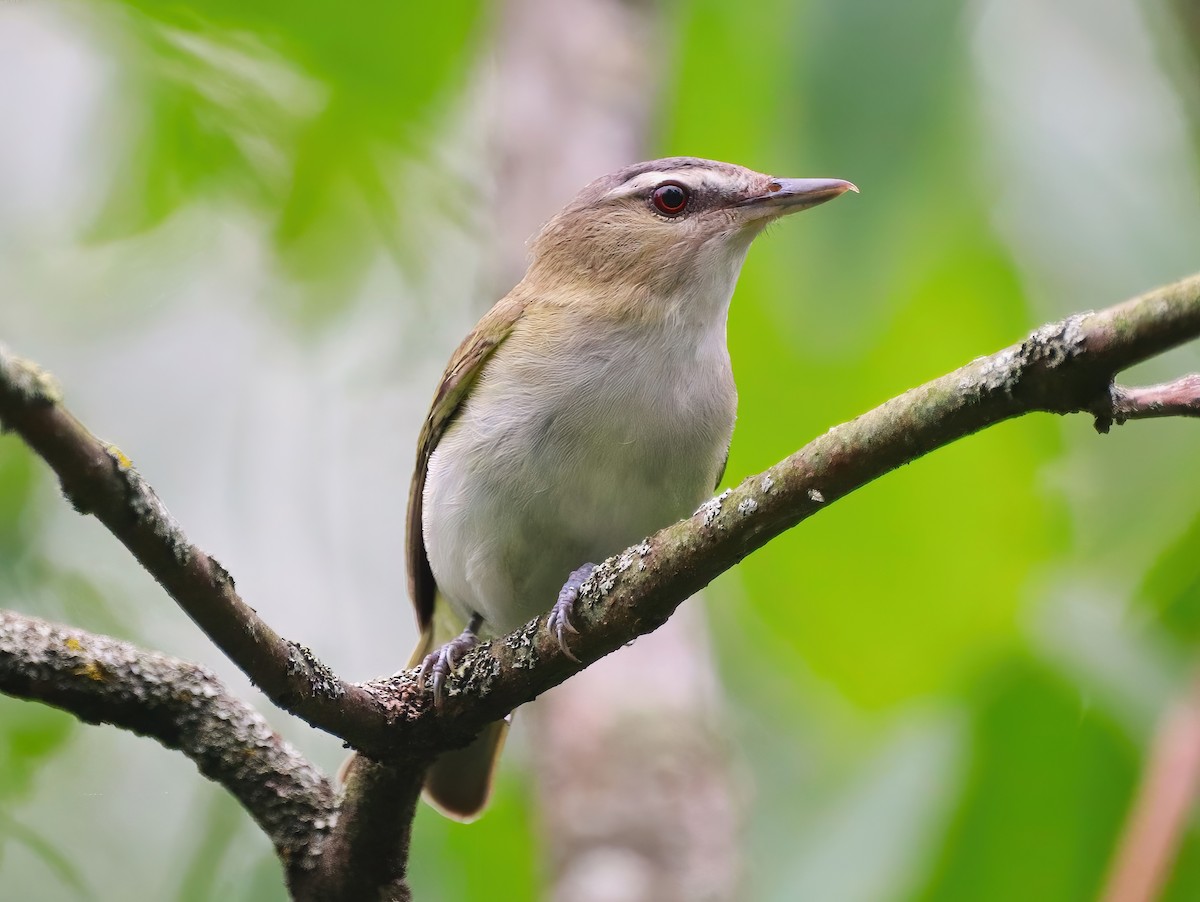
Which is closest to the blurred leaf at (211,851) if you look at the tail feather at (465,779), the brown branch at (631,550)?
the tail feather at (465,779)

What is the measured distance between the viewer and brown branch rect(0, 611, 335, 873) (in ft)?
9.79

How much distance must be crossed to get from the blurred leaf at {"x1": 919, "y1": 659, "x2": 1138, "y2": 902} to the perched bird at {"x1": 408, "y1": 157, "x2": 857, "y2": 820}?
132cm

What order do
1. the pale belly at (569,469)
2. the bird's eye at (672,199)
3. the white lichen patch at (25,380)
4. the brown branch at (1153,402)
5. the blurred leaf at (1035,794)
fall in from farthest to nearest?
the bird's eye at (672,199)
the blurred leaf at (1035,794)
the pale belly at (569,469)
the brown branch at (1153,402)
the white lichen patch at (25,380)

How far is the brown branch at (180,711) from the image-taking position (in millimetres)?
2984

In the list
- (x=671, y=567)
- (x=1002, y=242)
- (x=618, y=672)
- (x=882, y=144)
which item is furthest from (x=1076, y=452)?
(x=671, y=567)

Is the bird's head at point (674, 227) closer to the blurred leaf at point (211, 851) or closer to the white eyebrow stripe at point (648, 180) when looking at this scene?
the white eyebrow stripe at point (648, 180)

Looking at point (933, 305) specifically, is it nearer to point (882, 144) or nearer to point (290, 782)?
point (882, 144)

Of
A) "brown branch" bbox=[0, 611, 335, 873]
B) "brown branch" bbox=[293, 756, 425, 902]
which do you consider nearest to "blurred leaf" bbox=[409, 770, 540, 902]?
"brown branch" bbox=[293, 756, 425, 902]

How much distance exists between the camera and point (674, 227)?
4.96 metres

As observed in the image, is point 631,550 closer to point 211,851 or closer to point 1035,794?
point 1035,794

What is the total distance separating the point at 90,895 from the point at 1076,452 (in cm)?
488

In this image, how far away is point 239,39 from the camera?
7402 mm

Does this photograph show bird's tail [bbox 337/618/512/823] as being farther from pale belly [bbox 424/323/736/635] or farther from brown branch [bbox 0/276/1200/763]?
brown branch [bbox 0/276/1200/763]

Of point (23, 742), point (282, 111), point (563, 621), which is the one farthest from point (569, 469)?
point (282, 111)
